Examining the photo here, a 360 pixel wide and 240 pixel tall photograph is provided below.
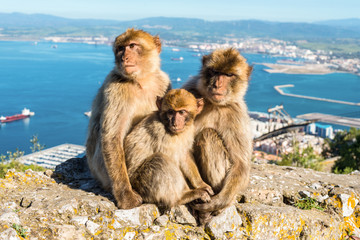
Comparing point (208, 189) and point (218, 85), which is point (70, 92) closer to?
point (218, 85)

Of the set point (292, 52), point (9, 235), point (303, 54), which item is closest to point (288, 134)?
point (9, 235)

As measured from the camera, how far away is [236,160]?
9.65ft

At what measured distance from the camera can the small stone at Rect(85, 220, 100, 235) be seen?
2391mm

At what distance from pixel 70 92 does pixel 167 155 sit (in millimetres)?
45055

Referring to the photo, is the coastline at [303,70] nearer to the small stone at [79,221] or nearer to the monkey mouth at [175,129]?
the monkey mouth at [175,129]

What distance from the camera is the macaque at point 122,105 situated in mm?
2748

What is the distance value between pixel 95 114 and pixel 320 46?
11943cm

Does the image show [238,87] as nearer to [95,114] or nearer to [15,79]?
[95,114]

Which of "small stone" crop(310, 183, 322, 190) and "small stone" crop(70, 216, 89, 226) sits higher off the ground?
"small stone" crop(70, 216, 89, 226)

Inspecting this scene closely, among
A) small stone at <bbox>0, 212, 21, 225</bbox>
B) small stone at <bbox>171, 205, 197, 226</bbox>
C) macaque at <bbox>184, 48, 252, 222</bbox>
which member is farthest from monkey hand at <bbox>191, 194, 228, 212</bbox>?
small stone at <bbox>0, 212, 21, 225</bbox>

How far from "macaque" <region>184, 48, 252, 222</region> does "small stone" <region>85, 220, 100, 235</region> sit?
2.61 feet

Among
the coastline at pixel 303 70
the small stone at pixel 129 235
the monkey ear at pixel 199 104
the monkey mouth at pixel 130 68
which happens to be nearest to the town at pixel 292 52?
the coastline at pixel 303 70

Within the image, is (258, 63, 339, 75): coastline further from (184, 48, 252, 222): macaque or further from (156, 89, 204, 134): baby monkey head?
(156, 89, 204, 134): baby monkey head

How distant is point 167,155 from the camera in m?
2.75
